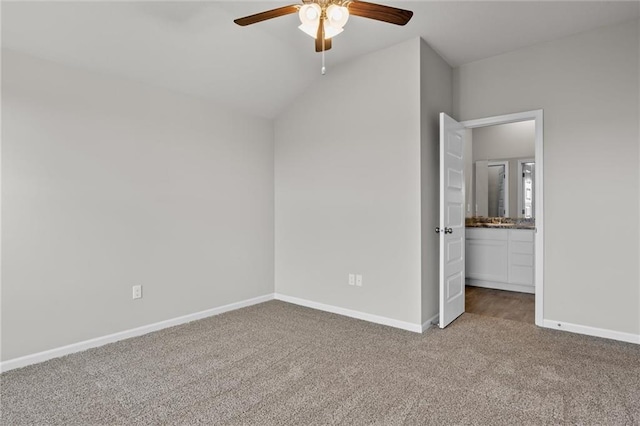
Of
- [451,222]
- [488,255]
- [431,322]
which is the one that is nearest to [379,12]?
[451,222]

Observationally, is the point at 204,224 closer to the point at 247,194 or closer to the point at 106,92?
the point at 247,194

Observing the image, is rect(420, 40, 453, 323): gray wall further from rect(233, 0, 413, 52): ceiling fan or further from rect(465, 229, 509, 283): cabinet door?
rect(465, 229, 509, 283): cabinet door

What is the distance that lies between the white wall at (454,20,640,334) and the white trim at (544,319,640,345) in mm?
39

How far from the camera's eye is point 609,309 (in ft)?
9.75

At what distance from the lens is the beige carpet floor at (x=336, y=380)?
1892 mm

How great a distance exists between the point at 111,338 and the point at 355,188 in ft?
8.22

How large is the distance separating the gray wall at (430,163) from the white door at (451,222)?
0.41ft

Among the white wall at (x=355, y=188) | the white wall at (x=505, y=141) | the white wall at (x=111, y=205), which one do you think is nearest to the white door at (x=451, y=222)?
the white wall at (x=355, y=188)

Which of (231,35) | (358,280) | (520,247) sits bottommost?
(358,280)

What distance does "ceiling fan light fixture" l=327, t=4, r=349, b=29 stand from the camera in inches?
75.5

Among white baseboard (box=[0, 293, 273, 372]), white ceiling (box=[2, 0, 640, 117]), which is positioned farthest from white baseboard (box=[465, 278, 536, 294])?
white baseboard (box=[0, 293, 273, 372])

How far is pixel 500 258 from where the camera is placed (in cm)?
481

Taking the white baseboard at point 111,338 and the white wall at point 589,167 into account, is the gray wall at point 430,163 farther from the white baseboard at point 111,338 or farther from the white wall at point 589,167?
the white baseboard at point 111,338

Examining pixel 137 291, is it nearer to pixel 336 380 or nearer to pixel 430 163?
pixel 336 380
